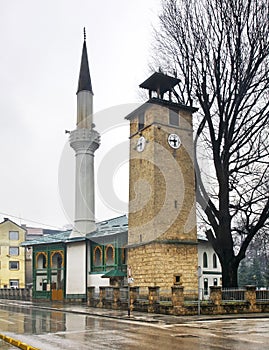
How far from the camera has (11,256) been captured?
66750mm

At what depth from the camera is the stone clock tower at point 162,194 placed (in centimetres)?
2981

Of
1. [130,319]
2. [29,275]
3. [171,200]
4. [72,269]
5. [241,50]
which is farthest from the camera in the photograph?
[29,275]

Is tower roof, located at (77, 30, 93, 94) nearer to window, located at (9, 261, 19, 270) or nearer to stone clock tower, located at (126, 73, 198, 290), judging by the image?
stone clock tower, located at (126, 73, 198, 290)

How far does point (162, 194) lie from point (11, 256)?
4146cm

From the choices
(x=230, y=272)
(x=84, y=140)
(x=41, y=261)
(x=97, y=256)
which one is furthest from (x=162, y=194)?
(x=41, y=261)

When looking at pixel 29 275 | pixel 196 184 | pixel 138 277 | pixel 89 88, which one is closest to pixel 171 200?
pixel 196 184

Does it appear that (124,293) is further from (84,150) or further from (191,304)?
(84,150)

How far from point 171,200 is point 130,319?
9622mm

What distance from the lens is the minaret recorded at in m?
42.0

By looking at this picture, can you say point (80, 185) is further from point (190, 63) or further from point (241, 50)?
point (241, 50)

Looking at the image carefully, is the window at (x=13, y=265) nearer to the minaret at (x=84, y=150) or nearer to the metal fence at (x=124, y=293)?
Result: the minaret at (x=84, y=150)

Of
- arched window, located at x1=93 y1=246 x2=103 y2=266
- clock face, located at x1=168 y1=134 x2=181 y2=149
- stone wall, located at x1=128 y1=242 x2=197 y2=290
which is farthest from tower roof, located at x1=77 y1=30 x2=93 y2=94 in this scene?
stone wall, located at x1=128 y1=242 x2=197 y2=290

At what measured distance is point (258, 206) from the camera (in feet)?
103

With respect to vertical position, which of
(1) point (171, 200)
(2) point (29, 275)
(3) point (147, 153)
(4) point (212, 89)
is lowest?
(2) point (29, 275)
